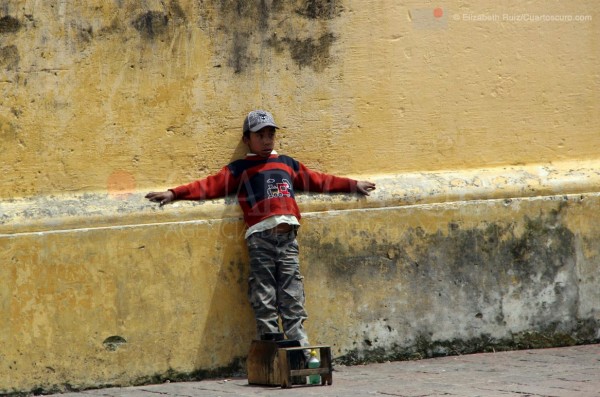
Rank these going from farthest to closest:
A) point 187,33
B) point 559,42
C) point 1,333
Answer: point 559,42 → point 187,33 → point 1,333

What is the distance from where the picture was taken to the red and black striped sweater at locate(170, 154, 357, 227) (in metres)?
6.67

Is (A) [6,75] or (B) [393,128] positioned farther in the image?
(B) [393,128]

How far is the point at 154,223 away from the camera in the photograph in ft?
21.7

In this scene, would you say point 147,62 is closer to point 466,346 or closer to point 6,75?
point 6,75

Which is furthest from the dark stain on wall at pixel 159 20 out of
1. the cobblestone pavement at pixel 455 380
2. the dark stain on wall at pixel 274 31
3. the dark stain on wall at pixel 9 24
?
the cobblestone pavement at pixel 455 380

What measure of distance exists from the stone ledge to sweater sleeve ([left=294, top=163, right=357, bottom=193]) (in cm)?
4

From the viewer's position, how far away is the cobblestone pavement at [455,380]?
19.1ft

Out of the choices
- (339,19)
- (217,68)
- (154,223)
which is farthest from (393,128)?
(154,223)

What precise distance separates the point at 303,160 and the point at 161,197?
963 mm

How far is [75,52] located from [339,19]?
1.68 m

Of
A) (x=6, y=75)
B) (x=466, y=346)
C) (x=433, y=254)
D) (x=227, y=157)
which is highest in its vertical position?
(x=6, y=75)

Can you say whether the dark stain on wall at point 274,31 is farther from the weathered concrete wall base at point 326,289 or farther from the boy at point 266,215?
the weathered concrete wall base at point 326,289

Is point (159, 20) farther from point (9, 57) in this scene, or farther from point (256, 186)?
point (256, 186)

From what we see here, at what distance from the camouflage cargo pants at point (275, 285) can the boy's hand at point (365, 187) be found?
24.2 inches
